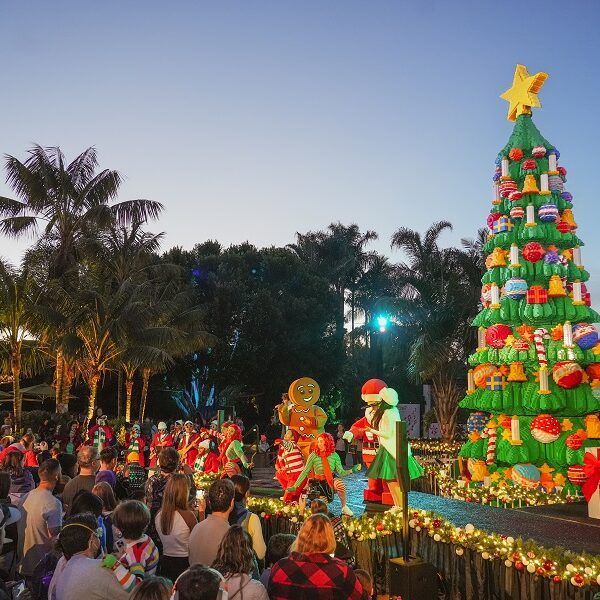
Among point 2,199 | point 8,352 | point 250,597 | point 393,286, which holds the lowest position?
point 250,597

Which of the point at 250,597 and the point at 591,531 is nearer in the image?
the point at 250,597

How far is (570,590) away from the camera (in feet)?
17.7

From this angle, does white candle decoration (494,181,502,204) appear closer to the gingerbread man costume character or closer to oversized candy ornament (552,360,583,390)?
oversized candy ornament (552,360,583,390)

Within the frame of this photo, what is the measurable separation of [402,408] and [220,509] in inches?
1054

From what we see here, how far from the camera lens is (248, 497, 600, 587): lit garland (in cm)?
546

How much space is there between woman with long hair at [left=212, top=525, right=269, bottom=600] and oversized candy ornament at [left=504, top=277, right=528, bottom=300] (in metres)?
11.5

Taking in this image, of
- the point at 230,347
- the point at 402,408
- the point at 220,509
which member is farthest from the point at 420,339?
the point at 220,509

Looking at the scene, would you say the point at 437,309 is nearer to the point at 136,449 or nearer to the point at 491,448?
the point at 491,448

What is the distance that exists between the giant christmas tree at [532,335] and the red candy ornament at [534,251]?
2 cm

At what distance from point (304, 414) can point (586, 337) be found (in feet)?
22.1

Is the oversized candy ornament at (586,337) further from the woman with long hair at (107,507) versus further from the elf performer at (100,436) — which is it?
the woman with long hair at (107,507)

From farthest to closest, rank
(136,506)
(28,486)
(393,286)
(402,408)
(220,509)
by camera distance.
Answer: (402,408) → (393,286) → (28,486) → (220,509) → (136,506)

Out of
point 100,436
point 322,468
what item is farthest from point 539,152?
point 100,436

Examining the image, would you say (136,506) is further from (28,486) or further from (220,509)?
(28,486)
